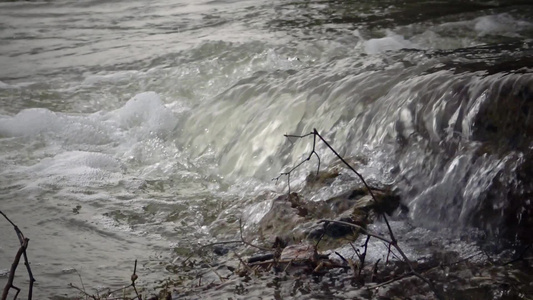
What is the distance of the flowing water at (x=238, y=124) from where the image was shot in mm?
3459

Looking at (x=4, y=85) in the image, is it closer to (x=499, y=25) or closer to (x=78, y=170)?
(x=78, y=170)

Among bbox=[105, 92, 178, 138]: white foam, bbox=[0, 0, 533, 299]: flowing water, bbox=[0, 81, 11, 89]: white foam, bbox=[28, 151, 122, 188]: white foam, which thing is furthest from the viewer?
bbox=[0, 81, 11, 89]: white foam

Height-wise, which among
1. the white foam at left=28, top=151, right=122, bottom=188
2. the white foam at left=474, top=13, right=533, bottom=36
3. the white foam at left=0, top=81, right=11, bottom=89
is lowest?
the white foam at left=28, top=151, right=122, bottom=188

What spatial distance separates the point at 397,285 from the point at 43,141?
3.90 m

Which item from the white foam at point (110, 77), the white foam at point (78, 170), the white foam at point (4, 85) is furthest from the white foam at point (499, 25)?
the white foam at point (4, 85)

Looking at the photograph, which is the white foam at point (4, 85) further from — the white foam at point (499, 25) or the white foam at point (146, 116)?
the white foam at point (499, 25)

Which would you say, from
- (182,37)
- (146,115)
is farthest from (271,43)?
(146,115)

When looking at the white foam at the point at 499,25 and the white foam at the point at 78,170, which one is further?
the white foam at the point at 499,25

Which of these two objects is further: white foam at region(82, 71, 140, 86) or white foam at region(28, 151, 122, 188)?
white foam at region(82, 71, 140, 86)

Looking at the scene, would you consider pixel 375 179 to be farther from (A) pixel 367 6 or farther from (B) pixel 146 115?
(A) pixel 367 6

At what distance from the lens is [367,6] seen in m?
9.67

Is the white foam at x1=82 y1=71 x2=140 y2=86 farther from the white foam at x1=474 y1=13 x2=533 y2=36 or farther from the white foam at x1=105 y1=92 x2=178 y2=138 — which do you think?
the white foam at x1=474 y1=13 x2=533 y2=36

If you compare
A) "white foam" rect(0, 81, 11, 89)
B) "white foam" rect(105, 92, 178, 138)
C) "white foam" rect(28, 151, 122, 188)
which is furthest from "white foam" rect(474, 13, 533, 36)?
"white foam" rect(0, 81, 11, 89)

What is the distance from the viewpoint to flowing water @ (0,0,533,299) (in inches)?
136
